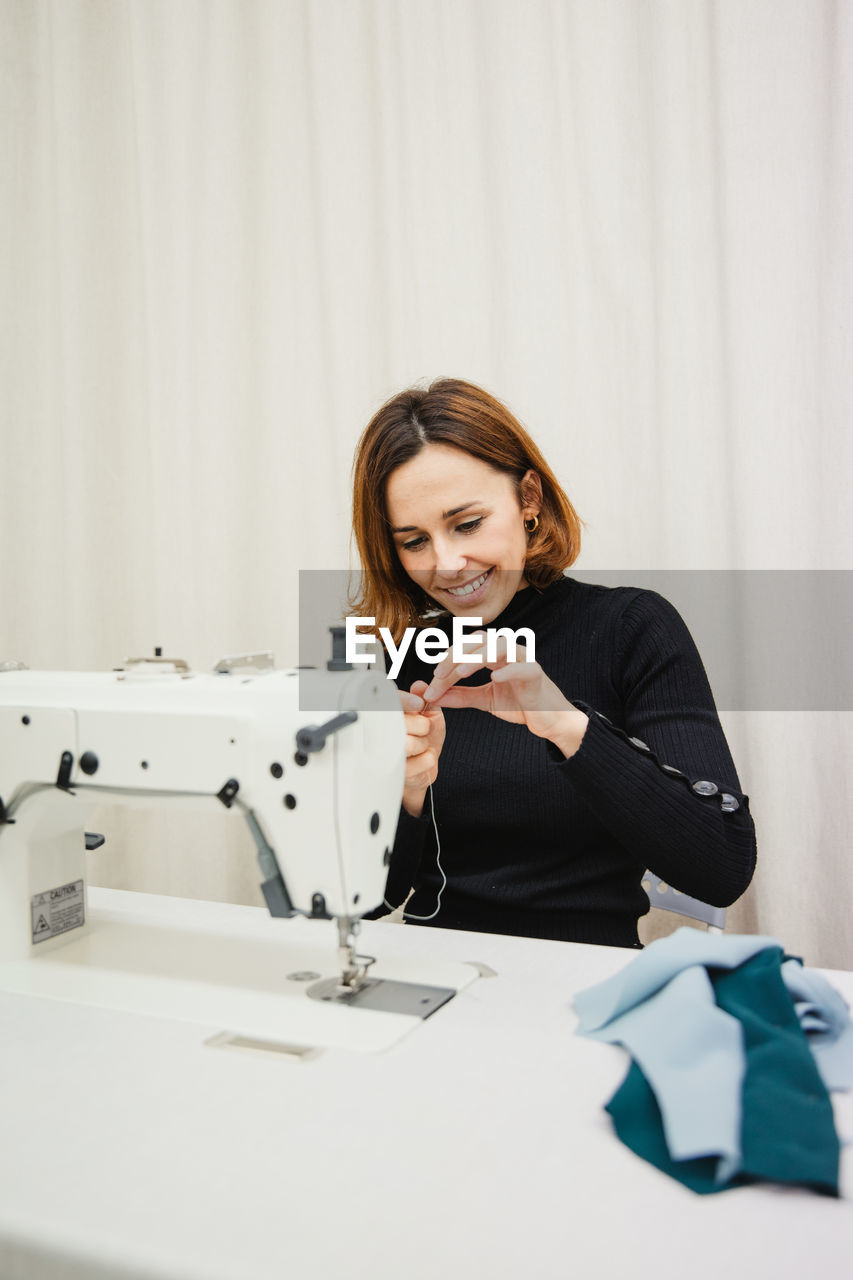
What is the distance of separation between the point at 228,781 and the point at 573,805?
66cm

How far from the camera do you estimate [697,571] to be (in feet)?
6.75

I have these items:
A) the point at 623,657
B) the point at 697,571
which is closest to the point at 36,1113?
the point at 623,657

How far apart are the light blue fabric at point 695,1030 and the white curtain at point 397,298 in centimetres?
113

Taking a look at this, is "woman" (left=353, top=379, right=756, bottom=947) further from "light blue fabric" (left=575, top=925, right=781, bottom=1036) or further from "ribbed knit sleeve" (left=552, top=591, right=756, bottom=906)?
"light blue fabric" (left=575, top=925, right=781, bottom=1036)

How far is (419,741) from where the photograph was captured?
4.21 feet

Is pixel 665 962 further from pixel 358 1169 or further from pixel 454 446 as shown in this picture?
pixel 454 446

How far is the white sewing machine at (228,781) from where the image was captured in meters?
1.04

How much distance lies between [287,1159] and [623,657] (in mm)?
1036

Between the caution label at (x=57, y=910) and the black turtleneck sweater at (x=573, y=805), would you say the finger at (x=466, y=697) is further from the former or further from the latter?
the caution label at (x=57, y=910)

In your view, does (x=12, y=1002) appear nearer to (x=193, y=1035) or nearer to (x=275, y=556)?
(x=193, y=1035)

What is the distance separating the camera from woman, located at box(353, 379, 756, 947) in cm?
148

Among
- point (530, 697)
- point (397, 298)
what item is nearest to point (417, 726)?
point (530, 697)

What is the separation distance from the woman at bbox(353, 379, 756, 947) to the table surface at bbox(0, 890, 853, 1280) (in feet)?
1.65

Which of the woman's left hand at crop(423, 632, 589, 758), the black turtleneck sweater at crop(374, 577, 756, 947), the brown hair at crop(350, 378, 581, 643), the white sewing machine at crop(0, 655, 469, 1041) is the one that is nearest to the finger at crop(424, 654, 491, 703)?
the woman's left hand at crop(423, 632, 589, 758)
